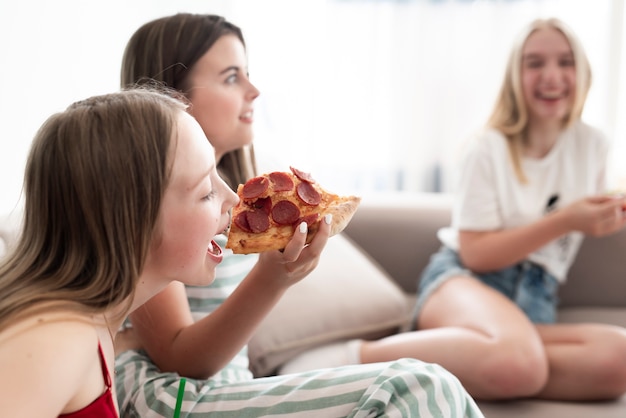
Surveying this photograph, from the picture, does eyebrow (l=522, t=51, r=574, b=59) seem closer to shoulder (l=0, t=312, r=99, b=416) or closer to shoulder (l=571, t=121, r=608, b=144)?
shoulder (l=571, t=121, r=608, b=144)

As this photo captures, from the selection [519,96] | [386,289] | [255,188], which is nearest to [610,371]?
[386,289]

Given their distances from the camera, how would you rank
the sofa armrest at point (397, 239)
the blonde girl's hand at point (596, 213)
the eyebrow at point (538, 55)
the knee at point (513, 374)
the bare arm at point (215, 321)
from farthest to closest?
the sofa armrest at point (397, 239) < the eyebrow at point (538, 55) < the blonde girl's hand at point (596, 213) < the knee at point (513, 374) < the bare arm at point (215, 321)

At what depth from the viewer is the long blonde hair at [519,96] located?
92.4 inches

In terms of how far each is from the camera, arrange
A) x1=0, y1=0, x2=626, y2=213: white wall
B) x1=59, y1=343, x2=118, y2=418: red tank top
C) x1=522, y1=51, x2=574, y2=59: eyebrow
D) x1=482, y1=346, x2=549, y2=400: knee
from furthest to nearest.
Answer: x1=0, y1=0, x2=626, y2=213: white wall
x1=522, y1=51, x2=574, y2=59: eyebrow
x1=482, y1=346, x2=549, y2=400: knee
x1=59, y1=343, x2=118, y2=418: red tank top

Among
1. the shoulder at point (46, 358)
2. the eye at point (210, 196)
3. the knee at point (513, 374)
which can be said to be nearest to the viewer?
the shoulder at point (46, 358)

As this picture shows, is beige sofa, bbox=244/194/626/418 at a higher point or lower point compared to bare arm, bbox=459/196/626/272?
lower

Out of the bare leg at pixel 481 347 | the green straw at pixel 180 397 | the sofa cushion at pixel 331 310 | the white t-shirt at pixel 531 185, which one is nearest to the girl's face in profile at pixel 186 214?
the green straw at pixel 180 397

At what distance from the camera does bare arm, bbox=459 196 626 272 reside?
83.2 inches

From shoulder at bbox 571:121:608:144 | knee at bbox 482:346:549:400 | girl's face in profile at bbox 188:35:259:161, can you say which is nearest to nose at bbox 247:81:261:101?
girl's face in profile at bbox 188:35:259:161

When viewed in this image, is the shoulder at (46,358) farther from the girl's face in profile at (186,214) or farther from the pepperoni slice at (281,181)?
the pepperoni slice at (281,181)

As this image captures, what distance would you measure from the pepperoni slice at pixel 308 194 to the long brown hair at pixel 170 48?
0.39 meters

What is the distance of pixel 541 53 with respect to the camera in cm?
236

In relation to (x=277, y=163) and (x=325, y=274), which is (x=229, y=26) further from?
(x=325, y=274)

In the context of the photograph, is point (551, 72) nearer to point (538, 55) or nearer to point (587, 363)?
point (538, 55)
